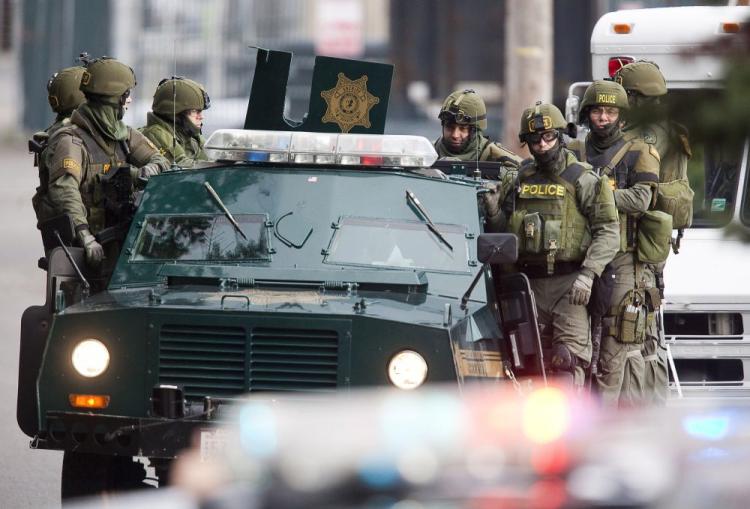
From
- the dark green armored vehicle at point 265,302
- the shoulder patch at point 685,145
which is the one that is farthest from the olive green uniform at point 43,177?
the shoulder patch at point 685,145

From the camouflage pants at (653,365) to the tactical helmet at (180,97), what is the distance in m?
2.99

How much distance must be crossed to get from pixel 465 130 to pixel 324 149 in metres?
2.18

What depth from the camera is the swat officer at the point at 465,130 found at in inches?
408

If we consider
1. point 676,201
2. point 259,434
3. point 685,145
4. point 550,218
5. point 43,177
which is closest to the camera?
point 259,434

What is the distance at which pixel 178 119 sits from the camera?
1070 centimetres

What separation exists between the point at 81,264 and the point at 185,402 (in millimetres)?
1621

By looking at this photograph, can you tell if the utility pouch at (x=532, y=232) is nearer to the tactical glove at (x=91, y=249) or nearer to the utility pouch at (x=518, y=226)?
the utility pouch at (x=518, y=226)

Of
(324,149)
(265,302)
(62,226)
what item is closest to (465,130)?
(324,149)

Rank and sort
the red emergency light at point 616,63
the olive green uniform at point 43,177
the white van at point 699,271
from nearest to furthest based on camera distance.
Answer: the olive green uniform at point 43,177
the white van at point 699,271
the red emergency light at point 616,63

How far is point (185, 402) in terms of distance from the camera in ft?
23.6

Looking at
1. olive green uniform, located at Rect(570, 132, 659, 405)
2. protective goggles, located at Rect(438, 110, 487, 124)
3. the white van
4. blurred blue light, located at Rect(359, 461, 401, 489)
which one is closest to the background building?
the white van

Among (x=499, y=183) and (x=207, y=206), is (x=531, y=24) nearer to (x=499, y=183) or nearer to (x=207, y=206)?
(x=499, y=183)

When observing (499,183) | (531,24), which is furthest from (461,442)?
(531,24)

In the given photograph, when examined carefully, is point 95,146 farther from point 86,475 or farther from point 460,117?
point 86,475
